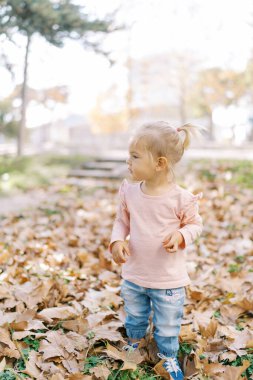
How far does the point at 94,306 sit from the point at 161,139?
4.20 ft

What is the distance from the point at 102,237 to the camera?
4699 millimetres

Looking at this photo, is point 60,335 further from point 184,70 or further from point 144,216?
point 184,70

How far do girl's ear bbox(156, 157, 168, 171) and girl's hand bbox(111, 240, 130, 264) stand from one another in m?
0.42

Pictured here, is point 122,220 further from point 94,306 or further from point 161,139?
point 94,306

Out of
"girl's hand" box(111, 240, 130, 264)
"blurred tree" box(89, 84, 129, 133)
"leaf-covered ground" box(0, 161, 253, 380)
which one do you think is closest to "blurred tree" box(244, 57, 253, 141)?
"blurred tree" box(89, 84, 129, 133)

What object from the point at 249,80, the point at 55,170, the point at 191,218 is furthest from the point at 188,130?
the point at 249,80

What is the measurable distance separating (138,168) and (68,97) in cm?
2334

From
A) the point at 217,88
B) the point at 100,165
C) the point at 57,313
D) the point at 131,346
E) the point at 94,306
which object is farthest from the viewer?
the point at 217,88

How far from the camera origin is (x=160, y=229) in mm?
2213

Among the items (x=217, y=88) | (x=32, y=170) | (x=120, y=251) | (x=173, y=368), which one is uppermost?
(x=217, y=88)

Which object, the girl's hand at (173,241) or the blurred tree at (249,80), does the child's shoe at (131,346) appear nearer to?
the girl's hand at (173,241)

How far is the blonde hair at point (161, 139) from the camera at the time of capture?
2119 mm

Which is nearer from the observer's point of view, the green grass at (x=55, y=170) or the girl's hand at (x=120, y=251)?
the girl's hand at (x=120, y=251)

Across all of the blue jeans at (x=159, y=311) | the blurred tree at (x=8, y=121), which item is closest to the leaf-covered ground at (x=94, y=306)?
the blue jeans at (x=159, y=311)
